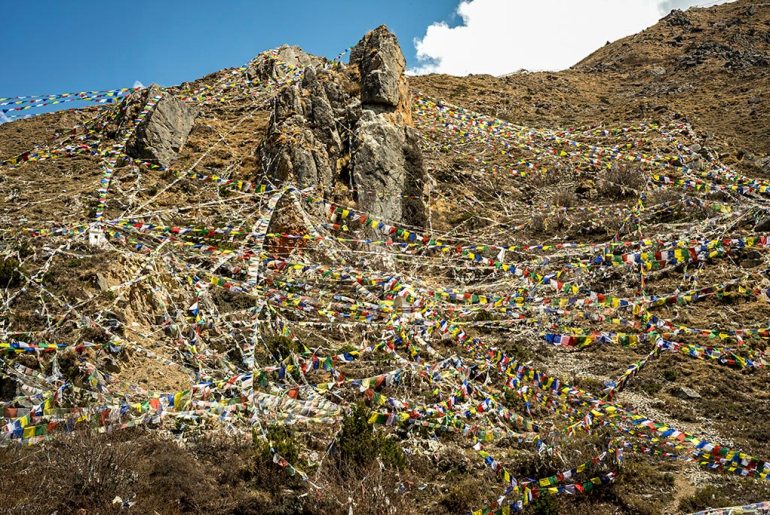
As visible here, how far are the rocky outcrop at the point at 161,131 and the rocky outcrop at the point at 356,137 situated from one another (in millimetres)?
3588

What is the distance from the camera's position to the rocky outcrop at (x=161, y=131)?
17359mm

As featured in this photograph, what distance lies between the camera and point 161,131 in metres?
17.9

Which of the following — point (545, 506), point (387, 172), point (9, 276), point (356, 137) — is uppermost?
point (356, 137)

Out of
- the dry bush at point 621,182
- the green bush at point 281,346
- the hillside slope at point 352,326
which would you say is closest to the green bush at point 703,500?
the hillside slope at point 352,326

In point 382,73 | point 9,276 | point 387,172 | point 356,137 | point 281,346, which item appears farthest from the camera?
point 382,73

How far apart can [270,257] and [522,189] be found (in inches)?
616

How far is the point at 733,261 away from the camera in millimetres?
15000

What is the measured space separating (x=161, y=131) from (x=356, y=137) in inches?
285

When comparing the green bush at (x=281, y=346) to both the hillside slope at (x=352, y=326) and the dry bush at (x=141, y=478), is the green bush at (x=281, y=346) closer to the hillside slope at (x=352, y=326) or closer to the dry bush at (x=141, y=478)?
the hillside slope at (x=352, y=326)

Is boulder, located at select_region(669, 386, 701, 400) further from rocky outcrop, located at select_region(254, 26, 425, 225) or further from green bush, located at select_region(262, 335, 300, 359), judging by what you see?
rocky outcrop, located at select_region(254, 26, 425, 225)

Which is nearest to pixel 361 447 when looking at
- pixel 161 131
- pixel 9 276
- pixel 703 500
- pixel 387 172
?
pixel 703 500

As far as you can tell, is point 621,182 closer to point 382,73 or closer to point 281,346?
point 382,73

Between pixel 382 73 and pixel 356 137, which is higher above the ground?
pixel 382 73

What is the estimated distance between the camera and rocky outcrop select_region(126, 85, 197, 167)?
17.4 meters
